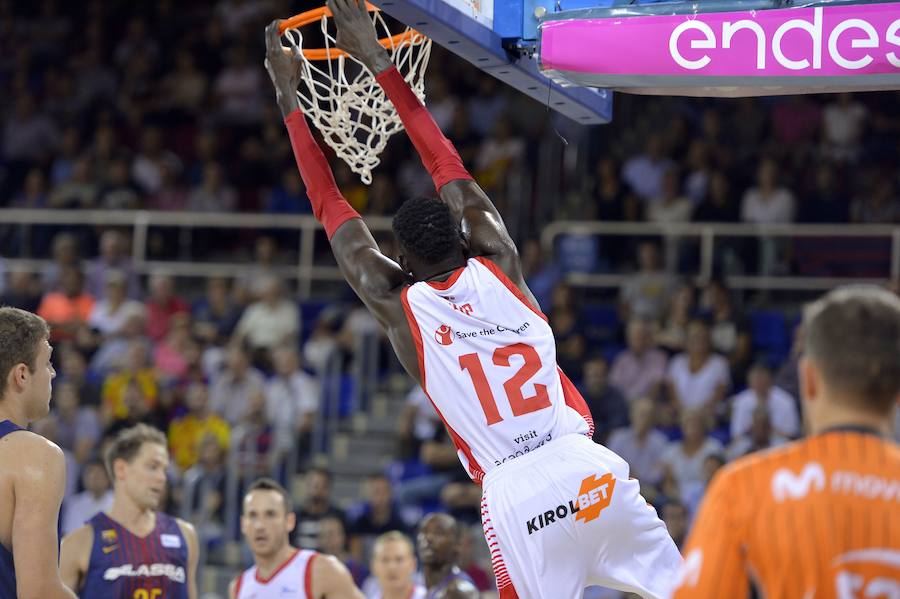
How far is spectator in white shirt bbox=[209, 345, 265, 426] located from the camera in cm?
1277

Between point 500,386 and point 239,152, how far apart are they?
486 inches

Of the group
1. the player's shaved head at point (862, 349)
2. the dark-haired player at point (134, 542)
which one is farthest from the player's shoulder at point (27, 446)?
the player's shaved head at point (862, 349)

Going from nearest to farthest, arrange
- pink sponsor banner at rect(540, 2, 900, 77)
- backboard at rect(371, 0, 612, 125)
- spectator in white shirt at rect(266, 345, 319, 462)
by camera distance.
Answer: pink sponsor banner at rect(540, 2, 900, 77) → backboard at rect(371, 0, 612, 125) → spectator in white shirt at rect(266, 345, 319, 462)

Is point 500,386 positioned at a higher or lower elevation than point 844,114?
lower

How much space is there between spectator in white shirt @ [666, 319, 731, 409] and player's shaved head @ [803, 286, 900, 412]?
8745 mm

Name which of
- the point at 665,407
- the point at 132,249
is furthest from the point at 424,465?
the point at 132,249

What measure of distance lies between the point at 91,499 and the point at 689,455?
5.16 m

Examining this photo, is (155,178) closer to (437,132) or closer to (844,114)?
(844,114)

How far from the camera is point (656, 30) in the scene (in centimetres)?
529

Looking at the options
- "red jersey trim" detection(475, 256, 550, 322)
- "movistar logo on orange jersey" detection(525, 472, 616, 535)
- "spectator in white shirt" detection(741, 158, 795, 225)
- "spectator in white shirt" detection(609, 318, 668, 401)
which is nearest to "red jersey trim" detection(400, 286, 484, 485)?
"red jersey trim" detection(475, 256, 550, 322)

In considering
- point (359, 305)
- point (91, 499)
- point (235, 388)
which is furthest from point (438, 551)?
point (359, 305)

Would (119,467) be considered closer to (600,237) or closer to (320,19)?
(320,19)

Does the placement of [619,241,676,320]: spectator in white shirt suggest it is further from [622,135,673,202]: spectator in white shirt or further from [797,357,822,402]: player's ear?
[797,357,822,402]: player's ear

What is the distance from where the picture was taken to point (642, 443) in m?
11.3
